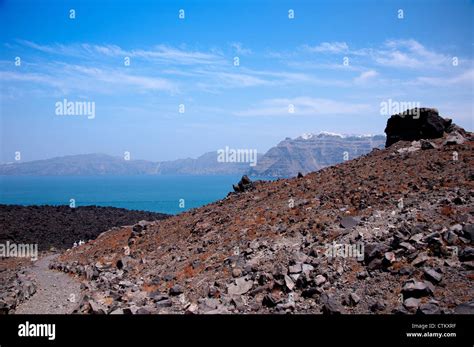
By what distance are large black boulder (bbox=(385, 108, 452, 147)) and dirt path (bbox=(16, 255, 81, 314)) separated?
27.4m

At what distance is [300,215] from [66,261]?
23998 mm

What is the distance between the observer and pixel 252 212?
26.6 metres

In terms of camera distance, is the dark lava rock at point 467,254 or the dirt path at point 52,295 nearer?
the dark lava rock at point 467,254

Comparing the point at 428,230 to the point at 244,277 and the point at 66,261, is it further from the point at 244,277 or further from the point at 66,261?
the point at 66,261

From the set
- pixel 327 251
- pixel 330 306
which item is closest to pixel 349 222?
pixel 327 251

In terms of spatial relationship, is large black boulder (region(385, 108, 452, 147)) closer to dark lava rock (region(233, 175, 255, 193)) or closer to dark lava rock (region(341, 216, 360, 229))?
dark lava rock (region(233, 175, 255, 193))

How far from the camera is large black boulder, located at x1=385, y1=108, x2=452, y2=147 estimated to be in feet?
97.7

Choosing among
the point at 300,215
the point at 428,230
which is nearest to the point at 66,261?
the point at 300,215

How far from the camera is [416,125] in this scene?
31.3m

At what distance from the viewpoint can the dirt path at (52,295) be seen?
20922mm

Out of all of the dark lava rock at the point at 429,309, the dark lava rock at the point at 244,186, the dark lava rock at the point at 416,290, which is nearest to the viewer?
the dark lava rock at the point at 429,309

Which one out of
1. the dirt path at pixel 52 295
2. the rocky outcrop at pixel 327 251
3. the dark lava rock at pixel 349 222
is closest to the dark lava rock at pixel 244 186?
the rocky outcrop at pixel 327 251

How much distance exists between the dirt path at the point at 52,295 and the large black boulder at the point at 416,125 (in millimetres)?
27414

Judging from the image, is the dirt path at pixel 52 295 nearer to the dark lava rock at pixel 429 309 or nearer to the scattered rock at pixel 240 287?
the scattered rock at pixel 240 287
